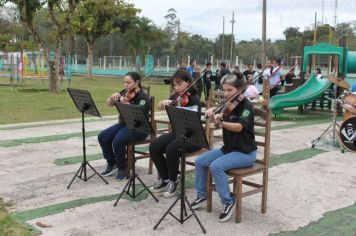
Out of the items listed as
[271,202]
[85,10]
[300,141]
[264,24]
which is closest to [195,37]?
[85,10]

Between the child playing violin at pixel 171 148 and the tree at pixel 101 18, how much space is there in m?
26.2

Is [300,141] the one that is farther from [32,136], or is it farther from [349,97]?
[32,136]

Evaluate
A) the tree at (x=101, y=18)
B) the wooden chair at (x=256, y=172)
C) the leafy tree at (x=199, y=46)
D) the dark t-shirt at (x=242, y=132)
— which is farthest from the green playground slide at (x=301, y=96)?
the leafy tree at (x=199, y=46)

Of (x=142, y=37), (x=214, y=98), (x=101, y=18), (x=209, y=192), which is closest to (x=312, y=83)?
(x=214, y=98)

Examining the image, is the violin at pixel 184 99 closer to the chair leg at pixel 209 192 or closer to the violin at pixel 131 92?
the violin at pixel 131 92

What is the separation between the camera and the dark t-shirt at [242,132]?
436cm

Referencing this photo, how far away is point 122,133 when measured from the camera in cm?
570

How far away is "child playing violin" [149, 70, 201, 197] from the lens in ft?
16.7

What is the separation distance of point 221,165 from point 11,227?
1.99 metres

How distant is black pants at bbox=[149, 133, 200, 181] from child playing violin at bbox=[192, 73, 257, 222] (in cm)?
54

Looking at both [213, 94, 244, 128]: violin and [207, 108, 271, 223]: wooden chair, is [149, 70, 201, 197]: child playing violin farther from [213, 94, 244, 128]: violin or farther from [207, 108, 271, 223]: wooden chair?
[213, 94, 244, 128]: violin

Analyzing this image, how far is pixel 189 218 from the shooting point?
4469mm

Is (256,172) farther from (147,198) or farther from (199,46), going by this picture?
(199,46)

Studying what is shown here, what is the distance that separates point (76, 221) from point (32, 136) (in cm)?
479
